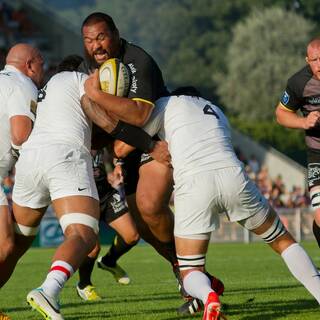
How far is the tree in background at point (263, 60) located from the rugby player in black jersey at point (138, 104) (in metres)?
69.8

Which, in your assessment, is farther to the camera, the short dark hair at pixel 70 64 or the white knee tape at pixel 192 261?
the short dark hair at pixel 70 64

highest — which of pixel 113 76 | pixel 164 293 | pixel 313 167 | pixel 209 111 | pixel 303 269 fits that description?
pixel 113 76

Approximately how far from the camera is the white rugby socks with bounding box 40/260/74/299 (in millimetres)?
8102

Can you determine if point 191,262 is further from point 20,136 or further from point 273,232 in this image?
point 20,136

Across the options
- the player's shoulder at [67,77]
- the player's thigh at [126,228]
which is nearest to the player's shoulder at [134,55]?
the player's shoulder at [67,77]

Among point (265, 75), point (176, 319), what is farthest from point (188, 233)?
point (265, 75)

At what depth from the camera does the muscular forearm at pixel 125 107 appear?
866 centimetres

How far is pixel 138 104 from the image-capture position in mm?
8797

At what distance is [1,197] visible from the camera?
953cm

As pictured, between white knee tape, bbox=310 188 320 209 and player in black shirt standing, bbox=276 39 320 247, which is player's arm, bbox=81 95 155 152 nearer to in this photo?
player in black shirt standing, bbox=276 39 320 247

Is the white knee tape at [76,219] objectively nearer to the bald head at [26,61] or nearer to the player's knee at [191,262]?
the player's knee at [191,262]

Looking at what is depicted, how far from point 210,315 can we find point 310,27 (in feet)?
248

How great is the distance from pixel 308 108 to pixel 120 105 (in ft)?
8.22

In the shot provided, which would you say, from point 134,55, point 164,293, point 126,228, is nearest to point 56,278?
point 134,55
